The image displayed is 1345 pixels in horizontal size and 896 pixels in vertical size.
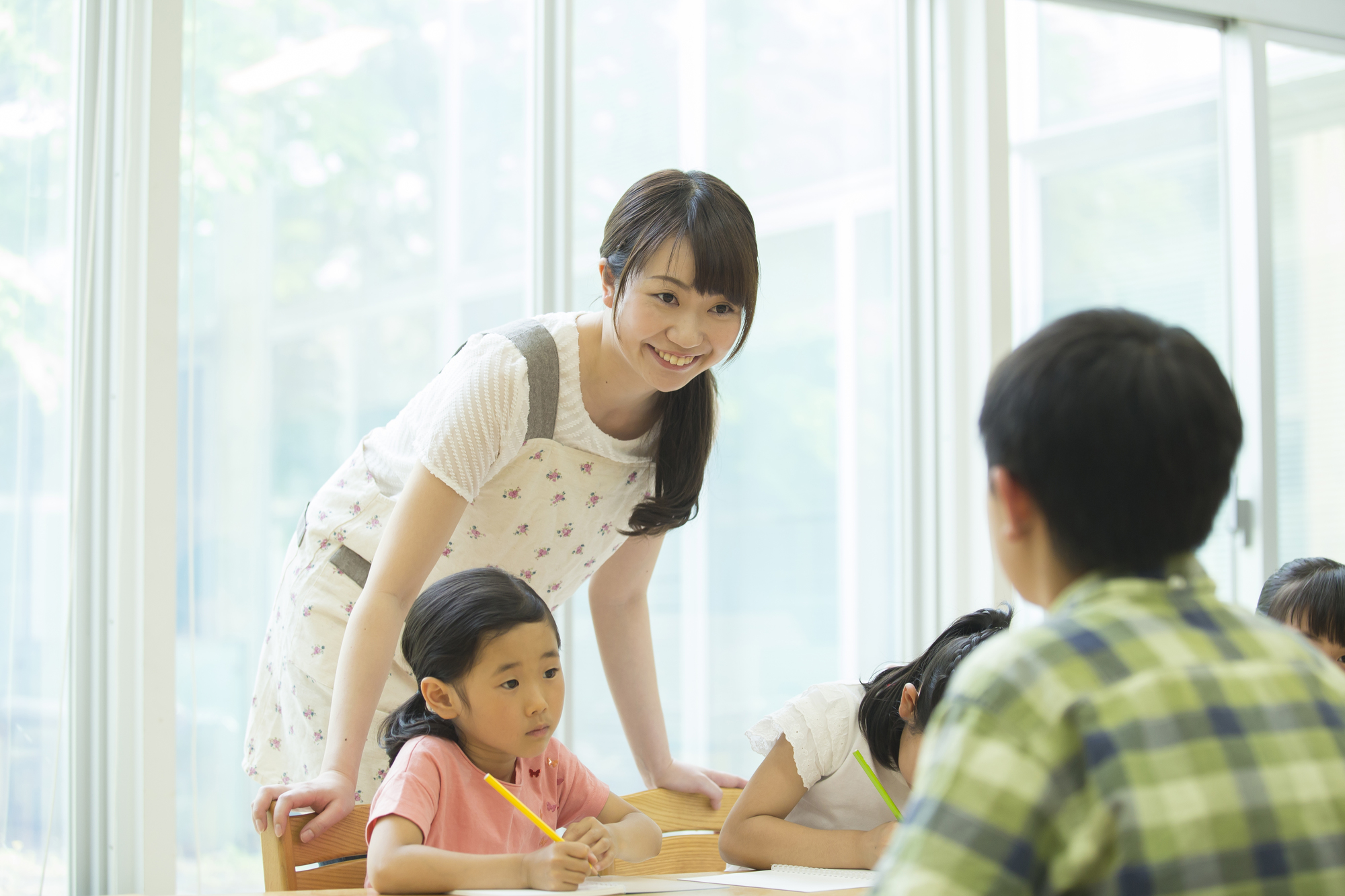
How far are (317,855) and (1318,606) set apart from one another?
1245 mm

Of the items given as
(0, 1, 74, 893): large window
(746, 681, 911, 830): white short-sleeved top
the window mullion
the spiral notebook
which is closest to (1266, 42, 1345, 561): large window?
the window mullion

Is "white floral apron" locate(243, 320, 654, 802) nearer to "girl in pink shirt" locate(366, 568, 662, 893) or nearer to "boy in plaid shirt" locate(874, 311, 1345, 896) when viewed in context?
"girl in pink shirt" locate(366, 568, 662, 893)

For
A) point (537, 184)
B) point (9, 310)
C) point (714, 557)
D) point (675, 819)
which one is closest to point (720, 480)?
point (714, 557)

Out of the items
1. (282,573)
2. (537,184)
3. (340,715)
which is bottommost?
(340,715)

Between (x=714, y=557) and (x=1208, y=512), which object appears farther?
(x=714, y=557)

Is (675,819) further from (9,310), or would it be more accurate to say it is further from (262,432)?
(9,310)

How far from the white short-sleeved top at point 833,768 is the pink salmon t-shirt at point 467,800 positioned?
10.1 inches

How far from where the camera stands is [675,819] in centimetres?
152

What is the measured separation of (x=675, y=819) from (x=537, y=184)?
1.51m

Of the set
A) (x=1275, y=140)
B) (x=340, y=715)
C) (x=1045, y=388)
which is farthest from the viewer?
(x=1275, y=140)

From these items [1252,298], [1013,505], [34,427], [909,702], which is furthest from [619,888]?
[1252,298]

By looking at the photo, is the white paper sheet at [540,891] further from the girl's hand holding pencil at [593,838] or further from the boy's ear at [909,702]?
the boy's ear at [909,702]

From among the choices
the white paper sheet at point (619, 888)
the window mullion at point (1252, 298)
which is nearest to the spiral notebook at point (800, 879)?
the white paper sheet at point (619, 888)

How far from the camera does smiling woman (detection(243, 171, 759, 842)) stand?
1.29m
